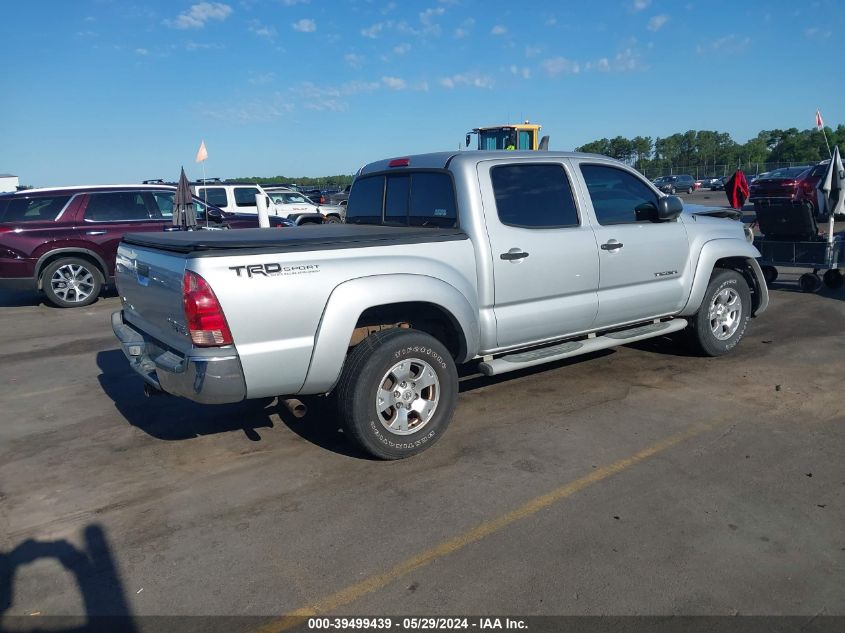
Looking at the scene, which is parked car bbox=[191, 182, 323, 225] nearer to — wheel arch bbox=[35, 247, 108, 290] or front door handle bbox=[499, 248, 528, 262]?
wheel arch bbox=[35, 247, 108, 290]

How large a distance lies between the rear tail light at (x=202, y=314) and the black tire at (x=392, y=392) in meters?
0.85

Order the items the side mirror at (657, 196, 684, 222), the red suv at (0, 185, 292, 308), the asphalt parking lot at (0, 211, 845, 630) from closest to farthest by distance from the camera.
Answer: the asphalt parking lot at (0, 211, 845, 630) < the side mirror at (657, 196, 684, 222) < the red suv at (0, 185, 292, 308)

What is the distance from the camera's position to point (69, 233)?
35.4 feet

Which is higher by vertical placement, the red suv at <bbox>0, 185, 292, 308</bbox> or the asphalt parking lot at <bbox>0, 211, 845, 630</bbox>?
the red suv at <bbox>0, 185, 292, 308</bbox>

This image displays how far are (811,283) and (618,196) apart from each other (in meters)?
5.89

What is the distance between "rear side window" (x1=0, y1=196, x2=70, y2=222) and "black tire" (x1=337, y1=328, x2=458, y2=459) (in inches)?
Answer: 341

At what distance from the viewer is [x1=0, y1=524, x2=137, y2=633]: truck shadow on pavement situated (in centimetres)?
295

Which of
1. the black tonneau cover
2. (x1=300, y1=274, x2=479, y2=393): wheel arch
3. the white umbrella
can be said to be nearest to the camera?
the black tonneau cover

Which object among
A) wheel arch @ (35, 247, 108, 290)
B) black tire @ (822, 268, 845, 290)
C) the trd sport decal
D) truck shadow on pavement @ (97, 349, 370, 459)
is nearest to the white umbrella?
black tire @ (822, 268, 845, 290)

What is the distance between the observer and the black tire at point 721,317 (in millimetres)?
6531

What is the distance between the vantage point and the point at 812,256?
32.5 ft

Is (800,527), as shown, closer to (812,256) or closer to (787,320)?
(787,320)

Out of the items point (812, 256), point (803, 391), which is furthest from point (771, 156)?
point (803, 391)

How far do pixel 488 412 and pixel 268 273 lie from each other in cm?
232
